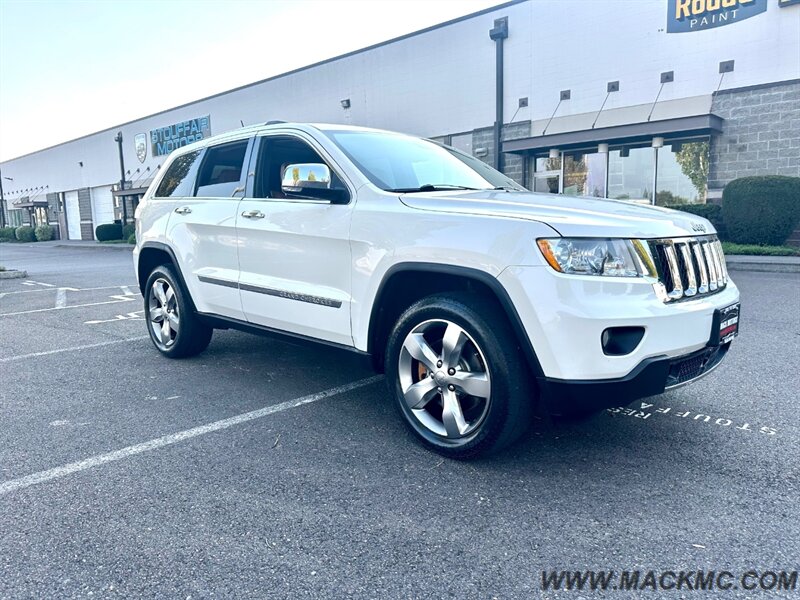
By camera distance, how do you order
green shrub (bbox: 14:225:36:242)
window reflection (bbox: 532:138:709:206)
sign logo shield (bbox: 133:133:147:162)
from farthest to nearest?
green shrub (bbox: 14:225:36:242) → sign logo shield (bbox: 133:133:147:162) → window reflection (bbox: 532:138:709:206)

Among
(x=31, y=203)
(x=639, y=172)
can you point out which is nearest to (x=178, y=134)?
(x=31, y=203)

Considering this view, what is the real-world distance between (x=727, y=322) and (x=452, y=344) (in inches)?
58.1

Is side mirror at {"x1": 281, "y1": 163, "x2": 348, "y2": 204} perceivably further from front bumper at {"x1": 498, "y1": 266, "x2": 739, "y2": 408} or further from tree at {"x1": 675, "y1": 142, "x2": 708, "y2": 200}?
tree at {"x1": 675, "y1": 142, "x2": 708, "y2": 200}

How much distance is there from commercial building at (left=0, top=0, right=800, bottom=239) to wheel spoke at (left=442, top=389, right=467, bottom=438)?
578 inches

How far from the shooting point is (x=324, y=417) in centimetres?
388

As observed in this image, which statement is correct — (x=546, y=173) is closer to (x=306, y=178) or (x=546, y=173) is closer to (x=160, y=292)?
(x=160, y=292)

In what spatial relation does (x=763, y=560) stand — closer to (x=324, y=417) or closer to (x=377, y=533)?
(x=377, y=533)

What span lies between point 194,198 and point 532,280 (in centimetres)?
326

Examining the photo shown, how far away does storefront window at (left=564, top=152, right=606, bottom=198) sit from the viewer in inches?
713

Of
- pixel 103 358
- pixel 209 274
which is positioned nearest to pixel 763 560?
pixel 209 274

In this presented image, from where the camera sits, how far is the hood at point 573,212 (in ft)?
9.23

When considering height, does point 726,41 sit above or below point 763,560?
above

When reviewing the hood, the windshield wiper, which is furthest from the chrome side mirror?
the hood

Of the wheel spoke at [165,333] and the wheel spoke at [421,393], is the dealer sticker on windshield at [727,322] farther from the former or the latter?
the wheel spoke at [165,333]
